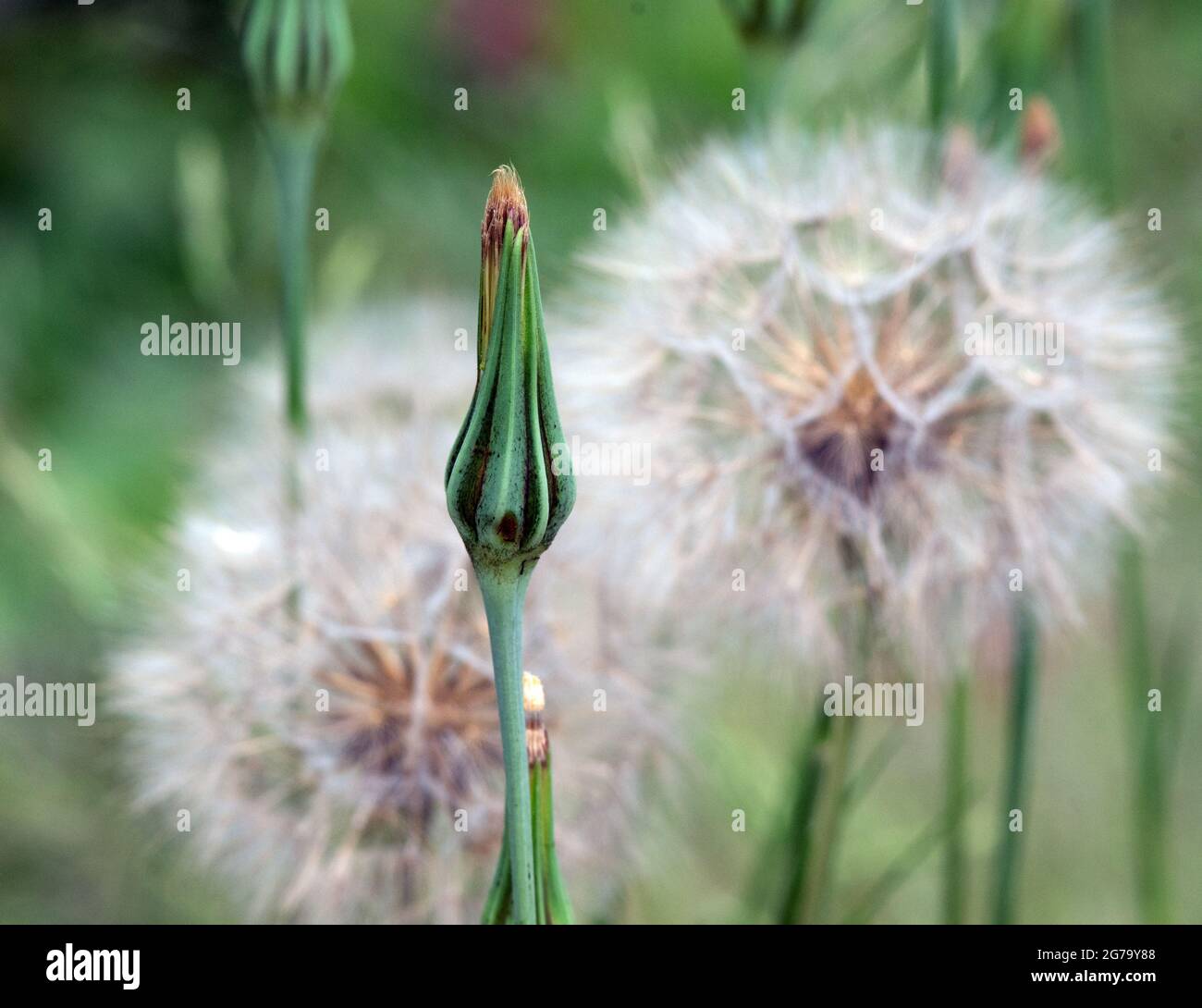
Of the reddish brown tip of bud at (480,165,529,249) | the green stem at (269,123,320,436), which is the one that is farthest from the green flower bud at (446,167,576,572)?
the green stem at (269,123,320,436)

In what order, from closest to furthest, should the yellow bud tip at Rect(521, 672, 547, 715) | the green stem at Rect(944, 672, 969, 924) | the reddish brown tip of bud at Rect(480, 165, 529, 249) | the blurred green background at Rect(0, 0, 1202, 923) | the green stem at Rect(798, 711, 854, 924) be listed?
the reddish brown tip of bud at Rect(480, 165, 529, 249) < the yellow bud tip at Rect(521, 672, 547, 715) < the green stem at Rect(798, 711, 854, 924) < the green stem at Rect(944, 672, 969, 924) < the blurred green background at Rect(0, 0, 1202, 923)

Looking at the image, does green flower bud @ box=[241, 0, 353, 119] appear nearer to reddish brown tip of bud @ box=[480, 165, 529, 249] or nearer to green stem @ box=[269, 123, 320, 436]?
green stem @ box=[269, 123, 320, 436]

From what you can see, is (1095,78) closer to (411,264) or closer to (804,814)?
(804,814)

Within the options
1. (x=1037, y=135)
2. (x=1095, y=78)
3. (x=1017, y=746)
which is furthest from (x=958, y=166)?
(x=1017, y=746)

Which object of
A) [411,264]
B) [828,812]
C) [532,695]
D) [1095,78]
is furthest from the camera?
[411,264]

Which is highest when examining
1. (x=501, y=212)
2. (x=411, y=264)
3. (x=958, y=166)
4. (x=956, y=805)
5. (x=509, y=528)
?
(x=411, y=264)

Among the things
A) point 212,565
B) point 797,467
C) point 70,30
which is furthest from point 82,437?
point 797,467

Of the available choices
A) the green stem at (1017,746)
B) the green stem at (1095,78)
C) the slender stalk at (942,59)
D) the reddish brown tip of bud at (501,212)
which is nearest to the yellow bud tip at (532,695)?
the reddish brown tip of bud at (501,212)
